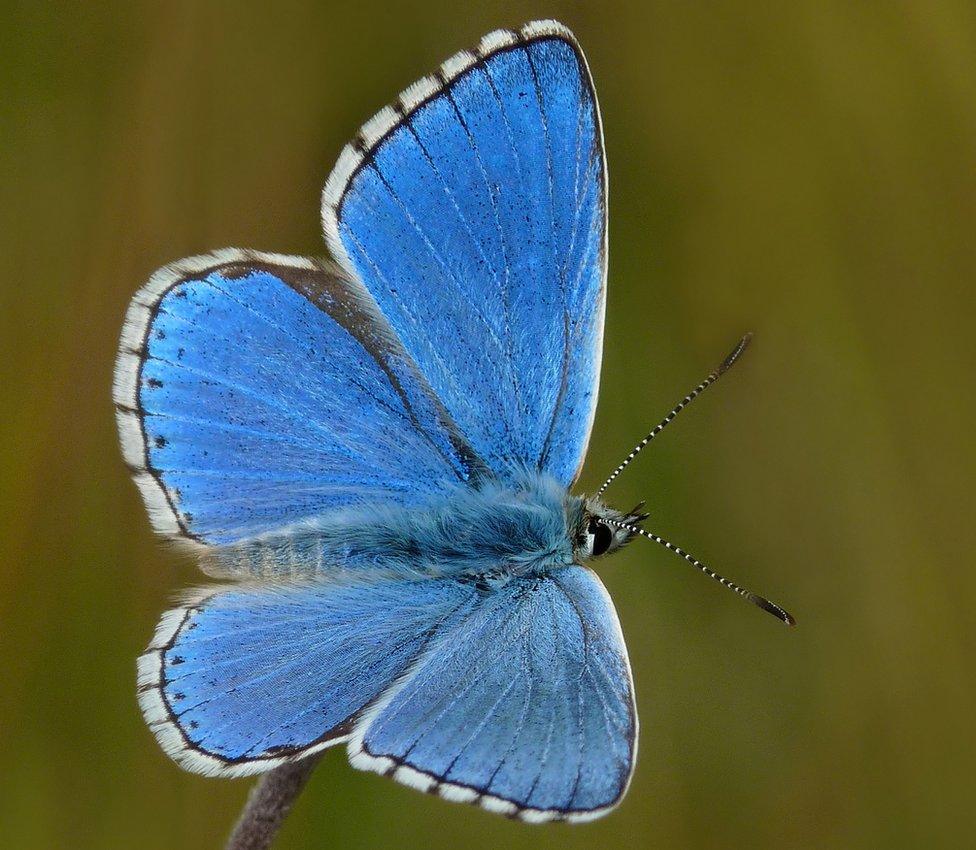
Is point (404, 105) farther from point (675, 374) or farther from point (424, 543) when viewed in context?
point (675, 374)

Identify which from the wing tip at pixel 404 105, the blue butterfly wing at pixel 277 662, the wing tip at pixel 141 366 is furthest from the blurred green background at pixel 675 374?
the wing tip at pixel 404 105

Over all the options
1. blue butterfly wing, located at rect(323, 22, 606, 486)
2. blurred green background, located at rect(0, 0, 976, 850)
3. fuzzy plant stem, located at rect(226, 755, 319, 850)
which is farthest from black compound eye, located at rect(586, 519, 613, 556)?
blurred green background, located at rect(0, 0, 976, 850)

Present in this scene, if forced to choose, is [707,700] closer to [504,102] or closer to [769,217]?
[769,217]

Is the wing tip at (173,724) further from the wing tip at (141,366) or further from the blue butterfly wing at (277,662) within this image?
the wing tip at (141,366)

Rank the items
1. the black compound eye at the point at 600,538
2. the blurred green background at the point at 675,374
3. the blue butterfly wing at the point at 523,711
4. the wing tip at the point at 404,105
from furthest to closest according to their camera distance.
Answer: the blurred green background at the point at 675,374 → the black compound eye at the point at 600,538 → the wing tip at the point at 404,105 → the blue butterfly wing at the point at 523,711

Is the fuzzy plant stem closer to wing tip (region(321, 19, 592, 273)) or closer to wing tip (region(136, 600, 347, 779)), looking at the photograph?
wing tip (region(136, 600, 347, 779))

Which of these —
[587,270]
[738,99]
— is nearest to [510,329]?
[587,270]

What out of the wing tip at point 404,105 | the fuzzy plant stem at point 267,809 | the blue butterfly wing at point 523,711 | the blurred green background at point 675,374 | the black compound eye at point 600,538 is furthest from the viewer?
the blurred green background at point 675,374
